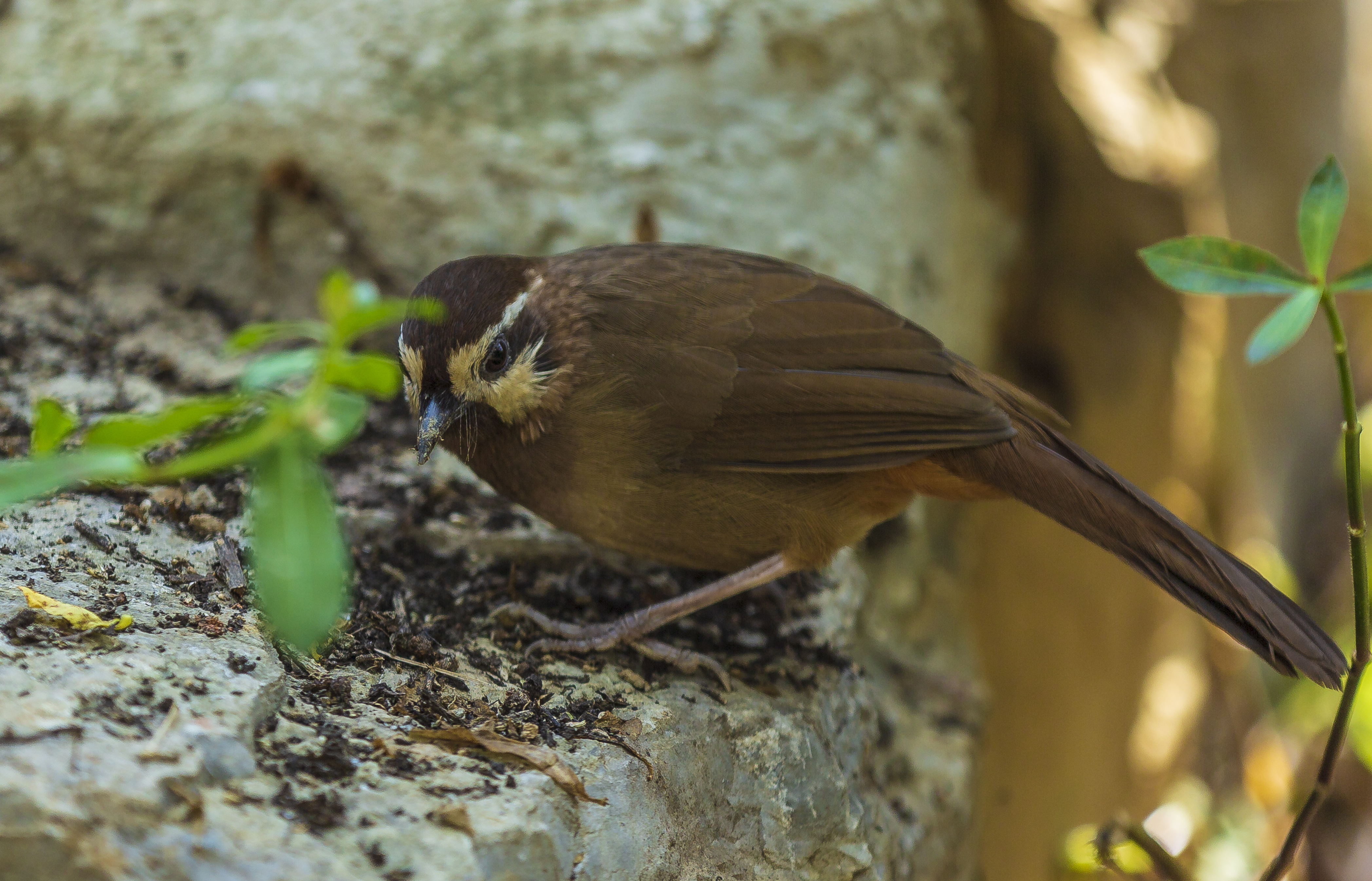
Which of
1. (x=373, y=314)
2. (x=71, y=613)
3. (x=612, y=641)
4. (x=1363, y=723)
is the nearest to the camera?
(x=373, y=314)

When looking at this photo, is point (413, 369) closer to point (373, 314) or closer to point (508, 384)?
point (508, 384)

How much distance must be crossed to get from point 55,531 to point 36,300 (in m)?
1.42

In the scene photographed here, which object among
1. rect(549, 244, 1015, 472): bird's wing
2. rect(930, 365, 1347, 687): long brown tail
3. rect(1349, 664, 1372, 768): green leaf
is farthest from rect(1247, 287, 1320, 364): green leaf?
rect(1349, 664, 1372, 768): green leaf

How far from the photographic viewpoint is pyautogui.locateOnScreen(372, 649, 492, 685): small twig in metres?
2.38

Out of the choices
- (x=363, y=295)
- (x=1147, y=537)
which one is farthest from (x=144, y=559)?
(x=1147, y=537)

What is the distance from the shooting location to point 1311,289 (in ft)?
7.45

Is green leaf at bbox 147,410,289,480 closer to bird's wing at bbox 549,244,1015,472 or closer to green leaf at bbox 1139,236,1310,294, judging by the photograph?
bird's wing at bbox 549,244,1015,472

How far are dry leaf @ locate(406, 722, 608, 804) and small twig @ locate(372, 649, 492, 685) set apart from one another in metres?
0.26

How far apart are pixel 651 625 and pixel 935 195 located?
222 cm

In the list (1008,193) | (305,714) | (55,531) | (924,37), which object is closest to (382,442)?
(55,531)

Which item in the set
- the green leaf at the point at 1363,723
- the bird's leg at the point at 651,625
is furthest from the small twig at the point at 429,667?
the green leaf at the point at 1363,723

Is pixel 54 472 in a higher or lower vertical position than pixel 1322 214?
lower

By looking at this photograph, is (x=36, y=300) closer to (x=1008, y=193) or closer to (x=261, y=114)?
(x=261, y=114)

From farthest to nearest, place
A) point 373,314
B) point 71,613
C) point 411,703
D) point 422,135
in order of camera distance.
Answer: point 422,135
point 411,703
point 71,613
point 373,314
